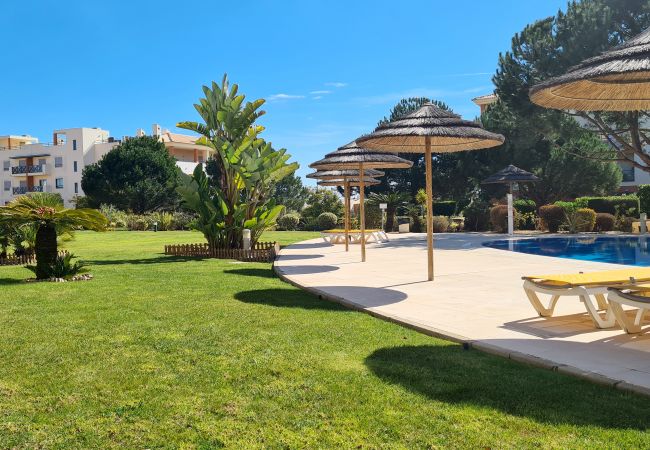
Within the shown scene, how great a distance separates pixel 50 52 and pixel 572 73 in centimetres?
3391

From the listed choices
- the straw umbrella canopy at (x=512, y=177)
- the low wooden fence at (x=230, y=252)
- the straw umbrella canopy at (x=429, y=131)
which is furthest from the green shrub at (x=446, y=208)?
the straw umbrella canopy at (x=429, y=131)

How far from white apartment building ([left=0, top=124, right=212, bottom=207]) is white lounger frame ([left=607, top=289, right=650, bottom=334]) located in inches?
2580

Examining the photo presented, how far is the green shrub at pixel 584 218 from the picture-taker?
88.4ft

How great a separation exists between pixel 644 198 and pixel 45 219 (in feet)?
87.8

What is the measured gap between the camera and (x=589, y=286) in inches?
258

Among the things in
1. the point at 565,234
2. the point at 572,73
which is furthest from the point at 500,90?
the point at 572,73

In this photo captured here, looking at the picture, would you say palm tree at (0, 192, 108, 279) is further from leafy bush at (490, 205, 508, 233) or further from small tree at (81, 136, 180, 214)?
small tree at (81, 136, 180, 214)

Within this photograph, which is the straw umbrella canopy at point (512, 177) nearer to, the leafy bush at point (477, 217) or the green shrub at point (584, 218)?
the green shrub at point (584, 218)

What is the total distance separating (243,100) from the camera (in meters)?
16.7

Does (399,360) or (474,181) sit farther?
(474,181)

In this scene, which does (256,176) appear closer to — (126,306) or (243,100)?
(243,100)

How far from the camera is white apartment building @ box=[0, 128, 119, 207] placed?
69.1 metres

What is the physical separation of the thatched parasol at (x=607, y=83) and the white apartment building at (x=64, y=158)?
64378 mm

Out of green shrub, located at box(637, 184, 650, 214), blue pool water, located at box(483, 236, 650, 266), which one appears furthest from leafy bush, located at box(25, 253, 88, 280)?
green shrub, located at box(637, 184, 650, 214)
